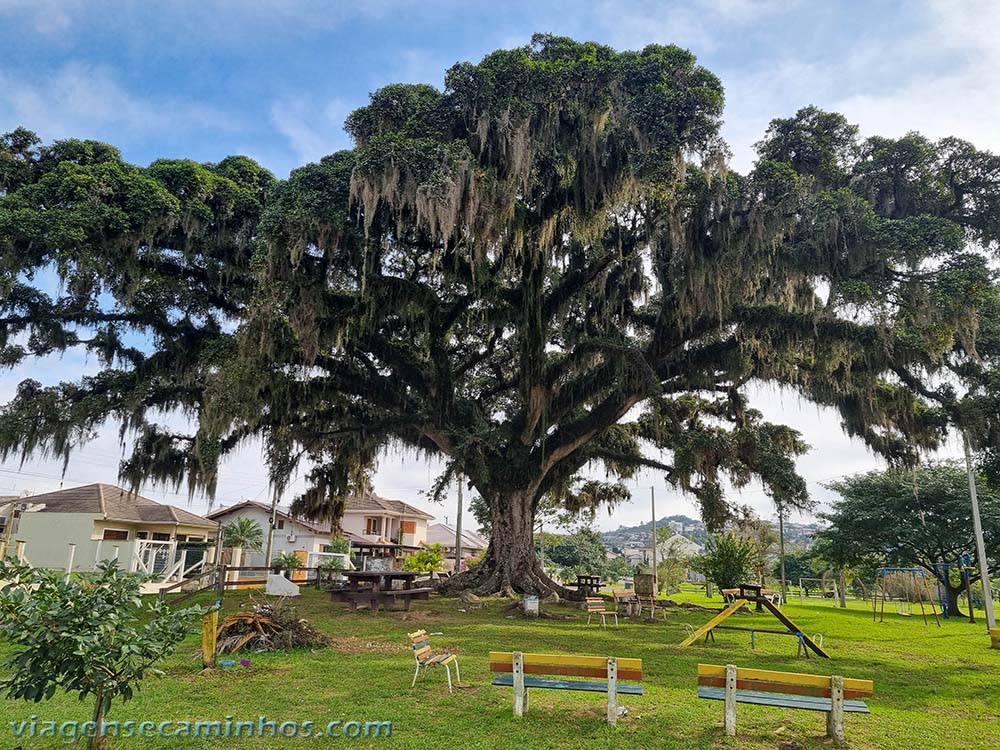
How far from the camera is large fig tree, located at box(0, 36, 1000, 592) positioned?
38.3 feet

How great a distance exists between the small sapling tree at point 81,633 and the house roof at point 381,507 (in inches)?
1474

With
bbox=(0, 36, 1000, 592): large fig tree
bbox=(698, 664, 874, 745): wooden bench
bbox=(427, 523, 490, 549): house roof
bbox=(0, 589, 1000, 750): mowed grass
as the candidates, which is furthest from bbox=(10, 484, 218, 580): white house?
bbox=(427, 523, 490, 549): house roof

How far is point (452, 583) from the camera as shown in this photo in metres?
18.2

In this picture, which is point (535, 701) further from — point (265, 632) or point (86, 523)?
point (86, 523)

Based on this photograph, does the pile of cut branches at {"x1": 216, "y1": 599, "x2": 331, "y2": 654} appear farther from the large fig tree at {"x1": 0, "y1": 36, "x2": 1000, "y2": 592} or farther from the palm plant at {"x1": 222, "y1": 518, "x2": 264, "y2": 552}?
the palm plant at {"x1": 222, "y1": 518, "x2": 264, "y2": 552}

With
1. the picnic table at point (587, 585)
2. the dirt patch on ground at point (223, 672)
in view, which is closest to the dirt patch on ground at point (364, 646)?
the dirt patch on ground at point (223, 672)

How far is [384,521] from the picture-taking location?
4750 centimetres

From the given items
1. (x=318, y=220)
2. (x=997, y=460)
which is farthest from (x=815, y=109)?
(x=318, y=220)

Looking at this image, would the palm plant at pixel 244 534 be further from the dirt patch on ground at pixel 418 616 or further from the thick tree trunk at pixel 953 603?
the thick tree trunk at pixel 953 603

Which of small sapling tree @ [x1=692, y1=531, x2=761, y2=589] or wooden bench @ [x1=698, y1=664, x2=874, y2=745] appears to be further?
small sapling tree @ [x1=692, y1=531, x2=761, y2=589]

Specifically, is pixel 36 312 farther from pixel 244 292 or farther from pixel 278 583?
pixel 278 583

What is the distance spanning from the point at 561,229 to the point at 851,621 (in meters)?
13.2

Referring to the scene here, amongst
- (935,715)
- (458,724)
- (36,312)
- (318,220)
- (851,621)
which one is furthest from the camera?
(851,621)

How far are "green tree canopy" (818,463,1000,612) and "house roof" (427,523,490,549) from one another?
128ft
